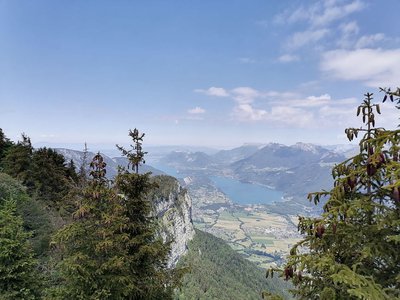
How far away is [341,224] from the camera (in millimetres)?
6348

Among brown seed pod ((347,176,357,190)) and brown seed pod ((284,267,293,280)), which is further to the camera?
brown seed pod ((284,267,293,280))

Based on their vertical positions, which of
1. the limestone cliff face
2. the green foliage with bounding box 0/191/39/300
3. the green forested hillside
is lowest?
the green forested hillside

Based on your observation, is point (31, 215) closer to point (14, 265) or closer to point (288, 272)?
point (14, 265)

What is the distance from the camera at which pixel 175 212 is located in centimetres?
15738

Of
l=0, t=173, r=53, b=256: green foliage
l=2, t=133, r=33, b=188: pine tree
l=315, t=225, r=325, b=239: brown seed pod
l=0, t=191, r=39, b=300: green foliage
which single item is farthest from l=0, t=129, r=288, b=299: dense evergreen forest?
l=2, t=133, r=33, b=188: pine tree

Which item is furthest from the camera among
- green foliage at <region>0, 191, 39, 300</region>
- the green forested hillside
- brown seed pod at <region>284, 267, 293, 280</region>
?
the green forested hillside

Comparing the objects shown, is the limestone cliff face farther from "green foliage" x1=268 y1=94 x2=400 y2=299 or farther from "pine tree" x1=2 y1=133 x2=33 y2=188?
"green foliage" x1=268 y1=94 x2=400 y2=299

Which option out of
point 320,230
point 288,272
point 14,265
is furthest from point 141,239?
point 320,230

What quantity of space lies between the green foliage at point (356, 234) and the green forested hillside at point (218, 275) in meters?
106

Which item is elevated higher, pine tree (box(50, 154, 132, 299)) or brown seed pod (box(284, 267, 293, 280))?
brown seed pod (box(284, 267, 293, 280))

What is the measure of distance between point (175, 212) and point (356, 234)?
155m

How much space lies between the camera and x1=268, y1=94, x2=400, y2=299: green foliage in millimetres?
5699

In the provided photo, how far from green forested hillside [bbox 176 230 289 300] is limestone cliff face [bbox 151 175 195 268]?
5.57 meters

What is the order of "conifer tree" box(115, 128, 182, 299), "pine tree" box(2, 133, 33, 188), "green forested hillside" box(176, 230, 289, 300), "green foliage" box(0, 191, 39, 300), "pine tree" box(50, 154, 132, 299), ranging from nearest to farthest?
"pine tree" box(50, 154, 132, 299)
"conifer tree" box(115, 128, 182, 299)
"green foliage" box(0, 191, 39, 300)
"pine tree" box(2, 133, 33, 188)
"green forested hillside" box(176, 230, 289, 300)
